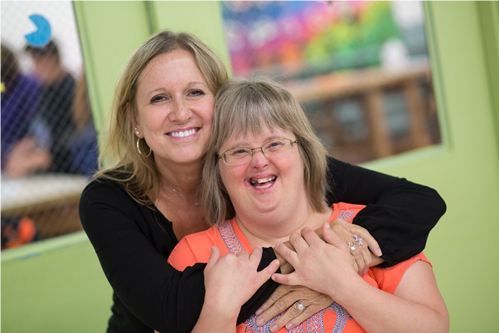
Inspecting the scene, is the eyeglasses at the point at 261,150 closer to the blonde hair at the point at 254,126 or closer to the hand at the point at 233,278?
the blonde hair at the point at 254,126

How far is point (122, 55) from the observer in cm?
219

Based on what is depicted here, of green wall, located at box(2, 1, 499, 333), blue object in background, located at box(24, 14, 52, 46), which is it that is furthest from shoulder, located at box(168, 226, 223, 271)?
green wall, located at box(2, 1, 499, 333)

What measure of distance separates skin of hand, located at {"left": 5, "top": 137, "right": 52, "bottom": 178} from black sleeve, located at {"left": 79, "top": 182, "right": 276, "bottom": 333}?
715mm

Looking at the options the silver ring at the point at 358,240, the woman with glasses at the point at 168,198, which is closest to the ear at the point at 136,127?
the woman with glasses at the point at 168,198

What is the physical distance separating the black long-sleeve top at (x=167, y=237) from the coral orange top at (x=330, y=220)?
0.13 ft

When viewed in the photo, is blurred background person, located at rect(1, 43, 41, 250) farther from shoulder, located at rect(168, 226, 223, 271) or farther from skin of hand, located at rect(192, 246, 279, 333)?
skin of hand, located at rect(192, 246, 279, 333)

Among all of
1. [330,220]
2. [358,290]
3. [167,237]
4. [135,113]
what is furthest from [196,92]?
[358,290]

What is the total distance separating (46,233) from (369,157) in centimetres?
245

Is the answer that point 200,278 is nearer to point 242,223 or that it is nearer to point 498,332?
point 242,223

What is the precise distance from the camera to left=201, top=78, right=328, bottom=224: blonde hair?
5.28 feet

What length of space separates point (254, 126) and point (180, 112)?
0.25 meters

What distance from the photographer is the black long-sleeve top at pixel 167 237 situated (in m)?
1.44

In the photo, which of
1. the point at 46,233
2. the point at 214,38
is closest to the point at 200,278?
the point at 46,233

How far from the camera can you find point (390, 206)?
1.62m
